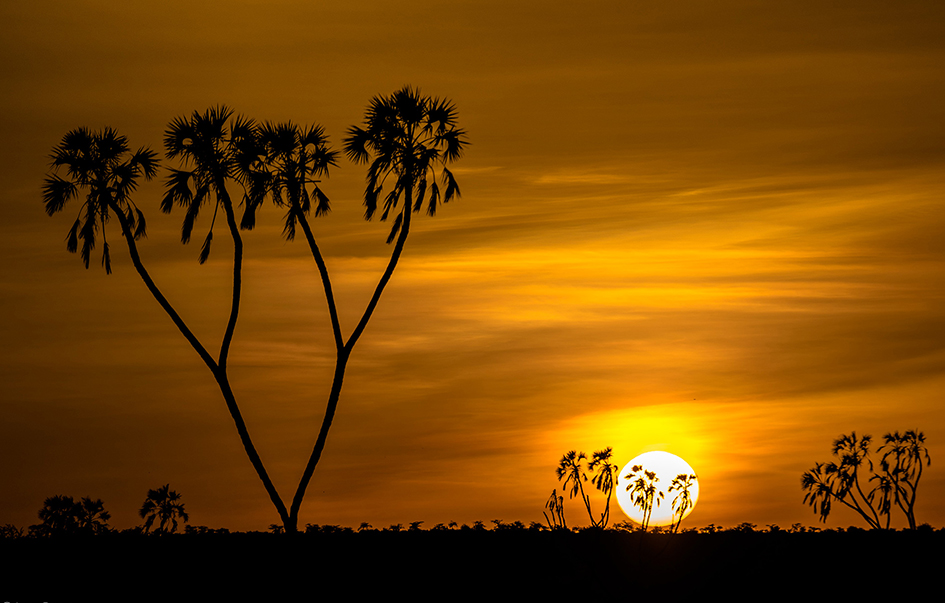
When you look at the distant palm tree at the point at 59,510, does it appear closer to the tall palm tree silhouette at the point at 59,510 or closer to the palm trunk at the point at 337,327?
the tall palm tree silhouette at the point at 59,510

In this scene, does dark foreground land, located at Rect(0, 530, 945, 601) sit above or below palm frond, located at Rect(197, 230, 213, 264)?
below

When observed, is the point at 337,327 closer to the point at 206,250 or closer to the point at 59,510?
the point at 206,250

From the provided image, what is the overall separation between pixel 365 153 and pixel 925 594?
23.1m

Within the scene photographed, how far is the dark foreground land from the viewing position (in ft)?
103

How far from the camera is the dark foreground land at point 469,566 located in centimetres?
3128

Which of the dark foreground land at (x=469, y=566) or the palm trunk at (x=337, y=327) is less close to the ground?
the palm trunk at (x=337, y=327)

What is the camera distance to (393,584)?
31.6 meters

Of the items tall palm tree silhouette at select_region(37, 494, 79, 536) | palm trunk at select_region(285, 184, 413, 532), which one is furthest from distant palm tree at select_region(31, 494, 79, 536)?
palm trunk at select_region(285, 184, 413, 532)

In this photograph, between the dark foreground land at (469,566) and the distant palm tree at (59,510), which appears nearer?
the dark foreground land at (469,566)

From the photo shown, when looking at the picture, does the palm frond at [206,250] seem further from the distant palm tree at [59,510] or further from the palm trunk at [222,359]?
the distant palm tree at [59,510]

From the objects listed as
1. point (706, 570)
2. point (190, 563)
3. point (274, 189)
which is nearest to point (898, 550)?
point (706, 570)

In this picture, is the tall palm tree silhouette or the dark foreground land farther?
the tall palm tree silhouette

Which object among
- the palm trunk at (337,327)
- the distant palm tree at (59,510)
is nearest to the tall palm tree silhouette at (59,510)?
the distant palm tree at (59,510)

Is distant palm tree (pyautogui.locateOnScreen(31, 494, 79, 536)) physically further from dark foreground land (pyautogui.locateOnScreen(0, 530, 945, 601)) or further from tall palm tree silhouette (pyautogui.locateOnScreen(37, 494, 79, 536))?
dark foreground land (pyautogui.locateOnScreen(0, 530, 945, 601))
